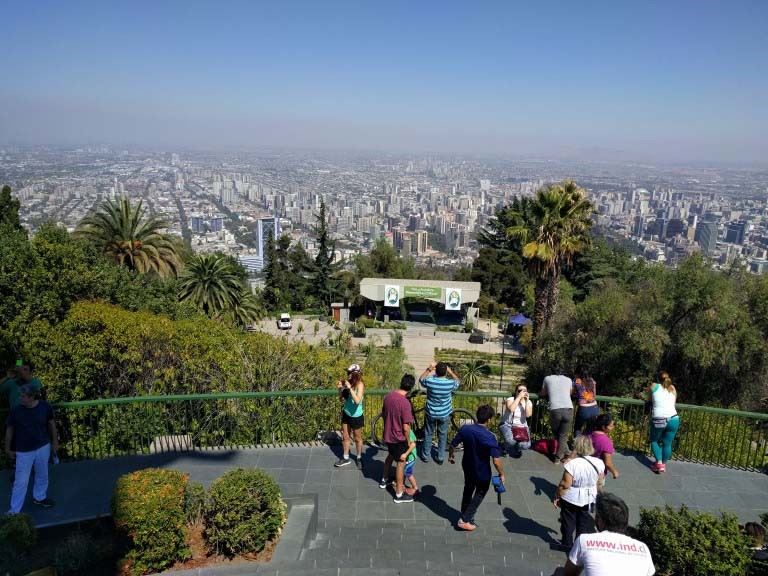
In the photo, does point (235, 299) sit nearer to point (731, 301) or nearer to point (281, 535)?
point (731, 301)

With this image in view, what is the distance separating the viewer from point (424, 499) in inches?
242

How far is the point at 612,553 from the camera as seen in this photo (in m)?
3.38

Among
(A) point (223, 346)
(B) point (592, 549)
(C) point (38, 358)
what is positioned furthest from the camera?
(A) point (223, 346)

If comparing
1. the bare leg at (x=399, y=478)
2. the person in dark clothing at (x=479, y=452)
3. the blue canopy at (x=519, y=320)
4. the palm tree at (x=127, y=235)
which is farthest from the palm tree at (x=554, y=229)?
the person in dark clothing at (x=479, y=452)

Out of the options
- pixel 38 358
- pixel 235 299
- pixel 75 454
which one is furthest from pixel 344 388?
pixel 235 299

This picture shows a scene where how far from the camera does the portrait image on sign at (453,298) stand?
38188 millimetres

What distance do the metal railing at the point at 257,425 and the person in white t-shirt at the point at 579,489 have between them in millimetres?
2569

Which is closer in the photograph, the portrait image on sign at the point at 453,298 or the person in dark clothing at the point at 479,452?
→ the person in dark clothing at the point at 479,452

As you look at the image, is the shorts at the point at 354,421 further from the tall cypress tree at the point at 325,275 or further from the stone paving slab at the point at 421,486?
the tall cypress tree at the point at 325,275

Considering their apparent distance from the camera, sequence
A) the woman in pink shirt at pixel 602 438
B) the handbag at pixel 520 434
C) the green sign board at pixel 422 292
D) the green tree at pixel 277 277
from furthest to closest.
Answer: the green tree at pixel 277 277 < the green sign board at pixel 422 292 < the handbag at pixel 520 434 < the woman in pink shirt at pixel 602 438

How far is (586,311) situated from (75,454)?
57.0 feet

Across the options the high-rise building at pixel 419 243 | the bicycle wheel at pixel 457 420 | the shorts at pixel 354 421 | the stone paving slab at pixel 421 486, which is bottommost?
the high-rise building at pixel 419 243

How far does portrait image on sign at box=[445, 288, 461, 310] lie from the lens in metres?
38.2

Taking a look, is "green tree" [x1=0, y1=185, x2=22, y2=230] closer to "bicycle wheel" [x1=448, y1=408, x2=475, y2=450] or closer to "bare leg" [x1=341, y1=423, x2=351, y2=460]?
"bare leg" [x1=341, y1=423, x2=351, y2=460]
